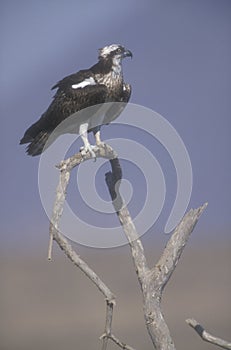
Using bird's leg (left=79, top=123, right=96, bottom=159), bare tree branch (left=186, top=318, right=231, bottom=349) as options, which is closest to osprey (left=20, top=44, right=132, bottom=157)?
bird's leg (left=79, top=123, right=96, bottom=159)

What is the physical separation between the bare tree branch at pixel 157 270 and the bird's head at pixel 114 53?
38.2 inches

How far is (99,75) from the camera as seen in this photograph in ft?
13.4

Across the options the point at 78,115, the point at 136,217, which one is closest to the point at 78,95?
the point at 78,115

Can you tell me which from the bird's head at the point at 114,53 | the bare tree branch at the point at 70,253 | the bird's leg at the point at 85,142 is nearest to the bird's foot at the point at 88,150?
the bird's leg at the point at 85,142

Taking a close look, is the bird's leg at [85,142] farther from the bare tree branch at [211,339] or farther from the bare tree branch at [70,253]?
the bare tree branch at [211,339]

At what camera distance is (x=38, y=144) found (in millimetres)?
3836

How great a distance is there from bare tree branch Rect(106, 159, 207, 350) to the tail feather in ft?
1.87

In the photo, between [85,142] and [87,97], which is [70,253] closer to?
[85,142]

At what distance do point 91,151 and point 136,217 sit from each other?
38 centimetres

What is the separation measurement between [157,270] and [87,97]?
Result: 3.34 ft

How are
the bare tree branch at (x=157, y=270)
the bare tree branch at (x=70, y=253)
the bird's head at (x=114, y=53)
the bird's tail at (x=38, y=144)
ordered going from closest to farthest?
the bare tree branch at (x=70, y=253) < the bare tree branch at (x=157, y=270) < the bird's tail at (x=38, y=144) < the bird's head at (x=114, y=53)

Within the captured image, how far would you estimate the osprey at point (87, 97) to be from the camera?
387cm

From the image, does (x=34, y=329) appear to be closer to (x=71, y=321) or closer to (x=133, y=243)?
(x=71, y=321)

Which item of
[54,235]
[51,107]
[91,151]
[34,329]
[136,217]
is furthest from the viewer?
[34,329]
